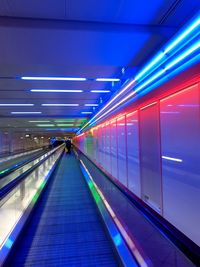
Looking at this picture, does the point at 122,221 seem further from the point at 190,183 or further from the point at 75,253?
the point at 190,183

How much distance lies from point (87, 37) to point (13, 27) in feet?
3.29

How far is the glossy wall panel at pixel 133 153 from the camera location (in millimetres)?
5773

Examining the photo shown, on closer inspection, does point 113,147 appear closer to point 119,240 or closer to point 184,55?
point 119,240

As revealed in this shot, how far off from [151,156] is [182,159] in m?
1.36

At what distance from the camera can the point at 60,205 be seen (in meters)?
5.80

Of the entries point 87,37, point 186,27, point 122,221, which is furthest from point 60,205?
point 186,27

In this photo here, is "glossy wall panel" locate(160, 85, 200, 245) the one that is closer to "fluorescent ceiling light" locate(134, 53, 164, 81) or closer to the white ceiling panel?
"fluorescent ceiling light" locate(134, 53, 164, 81)

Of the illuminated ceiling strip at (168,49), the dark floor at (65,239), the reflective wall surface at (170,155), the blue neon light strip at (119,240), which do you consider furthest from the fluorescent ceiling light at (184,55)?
the dark floor at (65,239)

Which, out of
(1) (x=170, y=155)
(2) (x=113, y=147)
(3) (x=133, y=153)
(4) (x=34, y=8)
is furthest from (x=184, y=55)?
(2) (x=113, y=147)

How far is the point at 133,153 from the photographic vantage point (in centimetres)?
613

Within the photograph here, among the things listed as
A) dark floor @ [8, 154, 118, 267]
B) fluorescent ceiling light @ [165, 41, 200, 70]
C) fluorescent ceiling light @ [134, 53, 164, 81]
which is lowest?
dark floor @ [8, 154, 118, 267]

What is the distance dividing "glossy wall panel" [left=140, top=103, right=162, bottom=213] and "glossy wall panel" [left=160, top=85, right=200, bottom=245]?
29cm

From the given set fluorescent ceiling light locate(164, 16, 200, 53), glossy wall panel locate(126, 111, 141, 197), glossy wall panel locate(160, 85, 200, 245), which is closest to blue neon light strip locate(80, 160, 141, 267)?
glossy wall panel locate(160, 85, 200, 245)

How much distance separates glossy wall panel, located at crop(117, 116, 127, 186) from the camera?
7098mm
